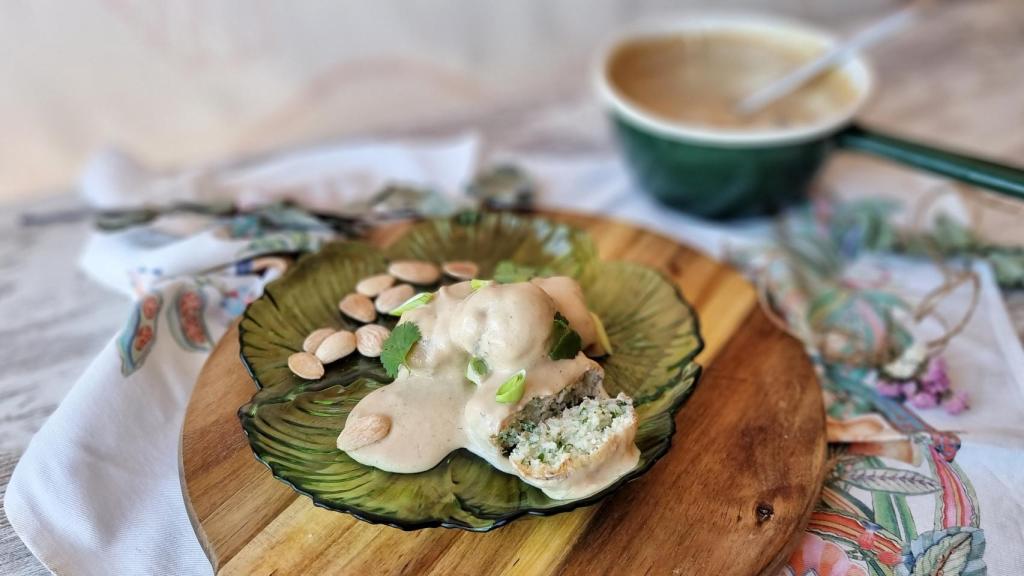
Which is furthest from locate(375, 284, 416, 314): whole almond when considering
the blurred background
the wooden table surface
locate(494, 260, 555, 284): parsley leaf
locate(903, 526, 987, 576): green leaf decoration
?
the blurred background

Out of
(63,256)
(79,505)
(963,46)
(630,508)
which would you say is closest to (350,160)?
(63,256)

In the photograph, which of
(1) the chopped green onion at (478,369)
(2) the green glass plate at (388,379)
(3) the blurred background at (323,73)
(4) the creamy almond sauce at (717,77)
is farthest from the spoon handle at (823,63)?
(1) the chopped green onion at (478,369)

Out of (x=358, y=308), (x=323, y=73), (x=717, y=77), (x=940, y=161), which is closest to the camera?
(x=358, y=308)

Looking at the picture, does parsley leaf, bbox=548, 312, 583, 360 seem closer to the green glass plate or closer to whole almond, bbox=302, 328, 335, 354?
the green glass plate

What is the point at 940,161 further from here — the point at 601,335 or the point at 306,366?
the point at 306,366

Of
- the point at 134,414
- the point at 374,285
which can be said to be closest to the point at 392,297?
the point at 374,285

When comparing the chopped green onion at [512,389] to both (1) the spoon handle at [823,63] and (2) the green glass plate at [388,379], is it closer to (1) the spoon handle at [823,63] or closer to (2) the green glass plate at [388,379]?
(2) the green glass plate at [388,379]

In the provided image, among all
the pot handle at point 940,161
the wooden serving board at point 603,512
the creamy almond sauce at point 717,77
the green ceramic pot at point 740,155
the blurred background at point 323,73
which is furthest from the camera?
the blurred background at point 323,73
